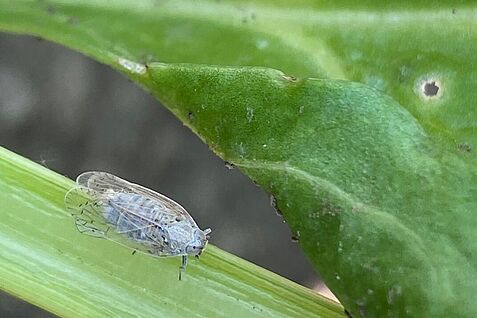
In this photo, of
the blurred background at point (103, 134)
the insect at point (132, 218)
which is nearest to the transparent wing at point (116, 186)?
the insect at point (132, 218)

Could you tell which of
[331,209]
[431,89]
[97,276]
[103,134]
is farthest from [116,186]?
[103,134]

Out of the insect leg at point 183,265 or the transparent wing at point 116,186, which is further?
the transparent wing at point 116,186

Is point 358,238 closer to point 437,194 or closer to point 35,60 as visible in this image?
point 437,194

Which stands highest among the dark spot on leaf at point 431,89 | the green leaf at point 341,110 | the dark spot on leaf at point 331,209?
the dark spot on leaf at point 431,89

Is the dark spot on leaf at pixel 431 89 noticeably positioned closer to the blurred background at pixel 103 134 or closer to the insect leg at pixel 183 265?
the insect leg at pixel 183 265

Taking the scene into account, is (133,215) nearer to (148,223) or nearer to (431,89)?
(148,223)

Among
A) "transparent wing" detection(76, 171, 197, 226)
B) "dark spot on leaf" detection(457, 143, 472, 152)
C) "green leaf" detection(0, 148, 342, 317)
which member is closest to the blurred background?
"transparent wing" detection(76, 171, 197, 226)

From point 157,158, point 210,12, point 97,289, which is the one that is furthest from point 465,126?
point 157,158
